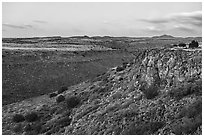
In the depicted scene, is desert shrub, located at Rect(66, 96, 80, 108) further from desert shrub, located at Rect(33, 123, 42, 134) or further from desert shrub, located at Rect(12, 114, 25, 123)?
desert shrub, located at Rect(12, 114, 25, 123)

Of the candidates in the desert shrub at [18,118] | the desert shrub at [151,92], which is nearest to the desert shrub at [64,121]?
Result: the desert shrub at [18,118]

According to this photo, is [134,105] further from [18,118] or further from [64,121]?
[18,118]

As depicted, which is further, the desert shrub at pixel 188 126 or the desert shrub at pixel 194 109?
the desert shrub at pixel 194 109

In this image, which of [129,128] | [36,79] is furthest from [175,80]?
[36,79]

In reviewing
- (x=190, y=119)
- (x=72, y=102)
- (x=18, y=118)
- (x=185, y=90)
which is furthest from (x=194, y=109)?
(x=18, y=118)

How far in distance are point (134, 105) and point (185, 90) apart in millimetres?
3565

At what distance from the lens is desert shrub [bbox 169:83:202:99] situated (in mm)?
17297

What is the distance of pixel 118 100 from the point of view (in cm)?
2158

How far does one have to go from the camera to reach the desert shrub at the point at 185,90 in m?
17.3

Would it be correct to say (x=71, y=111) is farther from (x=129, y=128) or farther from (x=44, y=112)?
(x=129, y=128)

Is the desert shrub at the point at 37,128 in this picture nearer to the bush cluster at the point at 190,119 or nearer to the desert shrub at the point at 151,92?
the desert shrub at the point at 151,92

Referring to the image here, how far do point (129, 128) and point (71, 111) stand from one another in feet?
26.6

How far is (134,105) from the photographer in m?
19.2

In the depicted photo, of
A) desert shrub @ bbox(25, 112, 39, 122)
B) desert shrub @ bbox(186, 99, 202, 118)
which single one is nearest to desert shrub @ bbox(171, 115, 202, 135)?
desert shrub @ bbox(186, 99, 202, 118)
